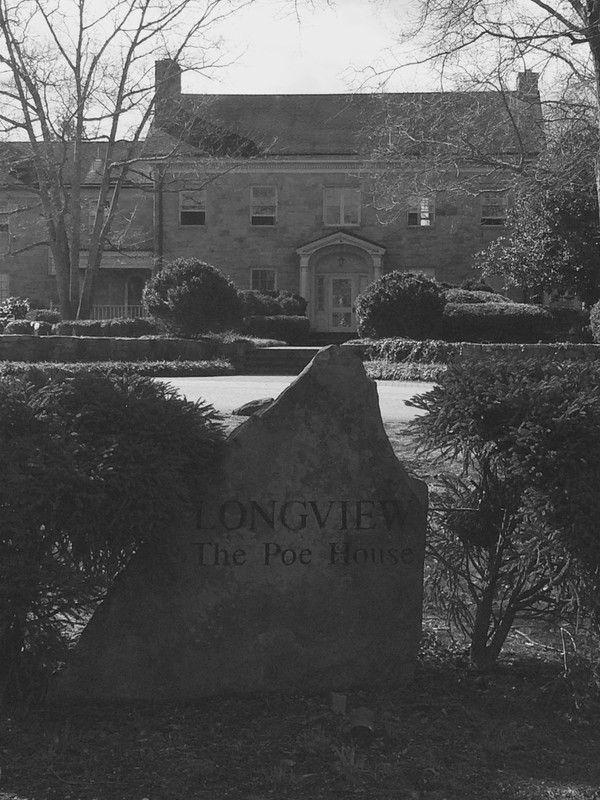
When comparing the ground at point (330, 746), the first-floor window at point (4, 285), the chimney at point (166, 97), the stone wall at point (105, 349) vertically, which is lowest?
the ground at point (330, 746)

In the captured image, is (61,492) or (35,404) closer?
(61,492)

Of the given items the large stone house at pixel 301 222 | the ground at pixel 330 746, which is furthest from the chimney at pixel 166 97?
the ground at pixel 330 746

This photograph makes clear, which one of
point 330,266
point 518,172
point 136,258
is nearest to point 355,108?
point 330,266

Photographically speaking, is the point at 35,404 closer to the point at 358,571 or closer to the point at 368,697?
the point at 358,571

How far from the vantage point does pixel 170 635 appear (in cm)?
361

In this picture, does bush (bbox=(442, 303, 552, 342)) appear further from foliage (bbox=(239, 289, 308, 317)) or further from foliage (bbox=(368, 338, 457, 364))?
foliage (bbox=(239, 289, 308, 317))

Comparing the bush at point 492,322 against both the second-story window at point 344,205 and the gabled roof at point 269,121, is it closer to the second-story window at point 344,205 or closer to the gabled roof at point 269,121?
the gabled roof at point 269,121

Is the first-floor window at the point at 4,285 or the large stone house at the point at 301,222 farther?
the first-floor window at the point at 4,285

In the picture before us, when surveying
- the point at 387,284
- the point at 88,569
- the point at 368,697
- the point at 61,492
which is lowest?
the point at 368,697

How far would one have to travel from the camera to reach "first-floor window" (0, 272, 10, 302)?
4091 cm

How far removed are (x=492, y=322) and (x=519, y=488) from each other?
21209 mm

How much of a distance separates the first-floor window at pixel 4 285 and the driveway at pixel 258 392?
25966 millimetres

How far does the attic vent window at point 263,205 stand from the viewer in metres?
38.5

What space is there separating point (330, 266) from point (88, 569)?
34953 mm
